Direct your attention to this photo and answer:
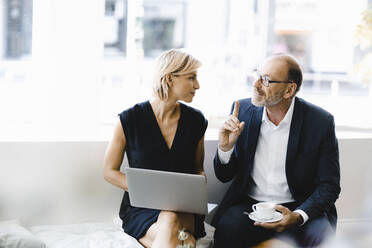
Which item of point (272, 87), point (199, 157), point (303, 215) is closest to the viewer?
point (303, 215)

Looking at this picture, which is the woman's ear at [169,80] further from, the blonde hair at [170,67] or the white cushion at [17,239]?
the white cushion at [17,239]

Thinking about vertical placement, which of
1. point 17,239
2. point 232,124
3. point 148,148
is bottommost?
point 17,239

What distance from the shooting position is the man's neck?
7.06 ft

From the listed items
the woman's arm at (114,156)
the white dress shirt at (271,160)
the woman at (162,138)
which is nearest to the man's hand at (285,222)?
the white dress shirt at (271,160)

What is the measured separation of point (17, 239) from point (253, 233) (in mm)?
946

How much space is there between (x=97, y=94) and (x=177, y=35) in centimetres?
273

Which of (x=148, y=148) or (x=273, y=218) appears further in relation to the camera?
(x=148, y=148)

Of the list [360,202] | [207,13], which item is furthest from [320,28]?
[360,202]

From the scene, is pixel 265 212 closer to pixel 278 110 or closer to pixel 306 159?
pixel 306 159

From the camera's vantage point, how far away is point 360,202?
274 centimetres

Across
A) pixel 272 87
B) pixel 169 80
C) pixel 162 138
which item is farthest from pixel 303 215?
pixel 169 80

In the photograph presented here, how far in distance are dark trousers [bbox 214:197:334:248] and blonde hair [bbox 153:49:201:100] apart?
60cm

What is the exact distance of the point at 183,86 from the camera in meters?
2.04

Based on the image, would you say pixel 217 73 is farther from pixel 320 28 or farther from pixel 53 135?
pixel 320 28
